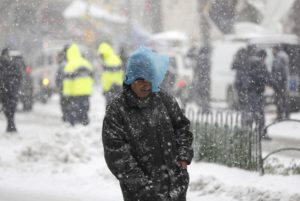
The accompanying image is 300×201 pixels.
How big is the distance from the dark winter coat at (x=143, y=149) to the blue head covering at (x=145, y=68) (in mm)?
105

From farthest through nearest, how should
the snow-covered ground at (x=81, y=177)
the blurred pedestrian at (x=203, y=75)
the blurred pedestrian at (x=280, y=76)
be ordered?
the blurred pedestrian at (x=203, y=75), the blurred pedestrian at (x=280, y=76), the snow-covered ground at (x=81, y=177)

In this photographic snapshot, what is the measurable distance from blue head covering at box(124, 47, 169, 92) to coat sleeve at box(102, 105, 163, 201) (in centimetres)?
30

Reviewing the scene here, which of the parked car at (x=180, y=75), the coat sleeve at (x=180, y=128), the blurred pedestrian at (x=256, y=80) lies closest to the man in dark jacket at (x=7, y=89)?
the blurred pedestrian at (x=256, y=80)

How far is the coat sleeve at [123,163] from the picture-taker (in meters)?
4.44

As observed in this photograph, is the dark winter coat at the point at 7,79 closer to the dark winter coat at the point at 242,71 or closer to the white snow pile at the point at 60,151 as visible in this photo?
the white snow pile at the point at 60,151

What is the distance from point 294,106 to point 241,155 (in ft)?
36.6

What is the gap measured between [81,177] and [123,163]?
19.5 feet

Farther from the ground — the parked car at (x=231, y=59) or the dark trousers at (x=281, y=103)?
the parked car at (x=231, y=59)

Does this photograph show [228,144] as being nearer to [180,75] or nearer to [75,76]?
[75,76]

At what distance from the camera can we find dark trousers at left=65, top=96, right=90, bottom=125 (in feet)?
51.3

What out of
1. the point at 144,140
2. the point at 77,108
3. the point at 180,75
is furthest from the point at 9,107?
the point at 144,140

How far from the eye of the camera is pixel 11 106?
15.8 m

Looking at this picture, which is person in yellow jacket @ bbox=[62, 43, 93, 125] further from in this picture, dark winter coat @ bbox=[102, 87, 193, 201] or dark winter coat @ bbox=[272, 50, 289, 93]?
dark winter coat @ bbox=[102, 87, 193, 201]

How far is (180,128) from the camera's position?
477 centimetres
